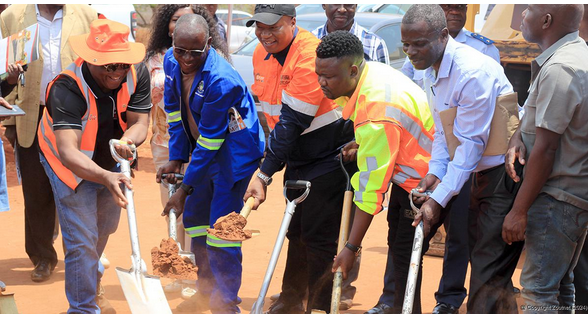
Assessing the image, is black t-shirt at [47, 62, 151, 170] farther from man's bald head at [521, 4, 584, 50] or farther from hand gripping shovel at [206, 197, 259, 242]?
man's bald head at [521, 4, 584, 50]

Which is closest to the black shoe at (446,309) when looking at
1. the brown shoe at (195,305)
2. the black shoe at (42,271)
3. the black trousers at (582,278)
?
the black trousers at (582,278)

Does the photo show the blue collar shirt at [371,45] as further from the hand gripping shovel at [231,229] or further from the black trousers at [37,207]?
the black trousers at [37,207]

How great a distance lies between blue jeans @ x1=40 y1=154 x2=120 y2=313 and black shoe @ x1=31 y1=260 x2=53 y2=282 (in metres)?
1.35

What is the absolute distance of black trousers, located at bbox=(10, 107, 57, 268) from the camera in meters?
6.08

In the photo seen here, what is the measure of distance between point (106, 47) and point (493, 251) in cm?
271

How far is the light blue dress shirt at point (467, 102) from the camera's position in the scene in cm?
393

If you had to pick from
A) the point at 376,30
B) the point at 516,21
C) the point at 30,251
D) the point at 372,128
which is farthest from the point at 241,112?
the point at 376,30

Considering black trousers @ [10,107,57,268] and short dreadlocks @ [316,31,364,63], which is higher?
short dreadlocks @ [316,31,364,63]

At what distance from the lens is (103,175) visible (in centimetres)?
446

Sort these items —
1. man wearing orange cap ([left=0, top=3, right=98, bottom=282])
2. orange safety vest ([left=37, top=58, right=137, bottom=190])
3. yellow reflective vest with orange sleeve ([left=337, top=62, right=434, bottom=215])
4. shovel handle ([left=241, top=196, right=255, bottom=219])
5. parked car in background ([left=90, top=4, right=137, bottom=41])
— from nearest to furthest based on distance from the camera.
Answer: yellow reflective vest with orange sleeve ([left=337, top=62, right=434, bottom=215]), shovel handle ([left=241, top=196, right=255, bottom=219]), orange safety vest ([left=37, top=58, right=137, bottom=190]), man wearing orange cap ([left=0, top=3, right=98, bottom=282]), parked car in background ([left=90, top=4, right=137, bottom=41])

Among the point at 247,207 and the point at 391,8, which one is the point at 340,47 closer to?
the point at 247,207

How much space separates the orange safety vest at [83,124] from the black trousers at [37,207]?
1264mm

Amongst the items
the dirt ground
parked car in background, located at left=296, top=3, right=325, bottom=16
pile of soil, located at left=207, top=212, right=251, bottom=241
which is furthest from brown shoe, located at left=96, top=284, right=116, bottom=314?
parked car in background, located at left=296, top=3, right=325, bottom=16

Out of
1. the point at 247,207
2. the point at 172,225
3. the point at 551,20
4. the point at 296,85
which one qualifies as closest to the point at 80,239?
the point at 172,225
